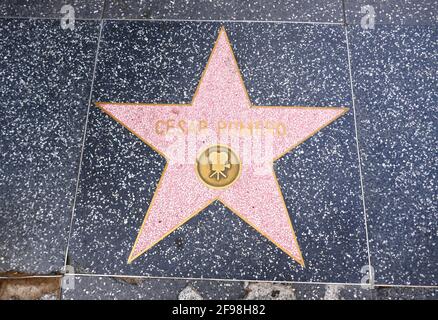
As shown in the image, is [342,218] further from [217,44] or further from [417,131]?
[217,44]

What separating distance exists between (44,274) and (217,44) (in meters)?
1.18

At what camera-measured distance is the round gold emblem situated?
1.35 m

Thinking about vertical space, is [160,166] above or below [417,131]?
below

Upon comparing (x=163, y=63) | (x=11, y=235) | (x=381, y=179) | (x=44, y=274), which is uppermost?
(x=163, y=63)

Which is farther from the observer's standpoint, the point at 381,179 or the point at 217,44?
the point at 217,44

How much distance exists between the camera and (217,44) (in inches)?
59.9

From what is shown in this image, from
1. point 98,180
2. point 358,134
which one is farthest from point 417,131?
point 98,180

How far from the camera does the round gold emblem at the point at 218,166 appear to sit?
4.43ft

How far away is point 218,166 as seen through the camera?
4.47ft

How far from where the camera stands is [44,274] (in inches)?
50.8
